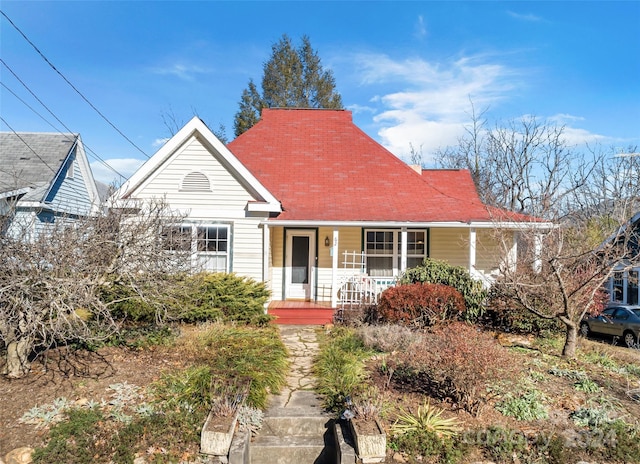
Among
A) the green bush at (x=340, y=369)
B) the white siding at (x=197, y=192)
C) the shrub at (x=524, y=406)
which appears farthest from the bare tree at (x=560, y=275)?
the white siding at (x=197, y=192)

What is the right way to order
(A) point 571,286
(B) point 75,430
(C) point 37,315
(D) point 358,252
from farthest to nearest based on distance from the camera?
(D) point 358,252
(A) point 571,286
(C) point 37,315
(B) point 75,430

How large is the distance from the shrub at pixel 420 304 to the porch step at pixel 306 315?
2.14m

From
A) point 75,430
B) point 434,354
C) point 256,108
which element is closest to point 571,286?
point 434,354

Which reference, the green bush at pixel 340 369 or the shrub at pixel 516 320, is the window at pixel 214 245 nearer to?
the green bush at pixel 340 369

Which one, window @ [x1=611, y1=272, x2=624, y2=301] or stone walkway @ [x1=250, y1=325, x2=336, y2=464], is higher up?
window @ [x1=611, y1=272, x2=624, y2=301]

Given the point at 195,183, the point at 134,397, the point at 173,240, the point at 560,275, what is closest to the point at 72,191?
the point at 195,183

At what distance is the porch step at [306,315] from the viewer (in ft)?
39.3

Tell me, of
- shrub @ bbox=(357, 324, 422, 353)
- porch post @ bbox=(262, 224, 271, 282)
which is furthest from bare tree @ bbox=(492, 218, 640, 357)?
porch post @ bbox=(262, 224, 271, 282)

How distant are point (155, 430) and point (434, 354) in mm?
3555

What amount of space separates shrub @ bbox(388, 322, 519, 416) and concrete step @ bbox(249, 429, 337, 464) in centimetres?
164

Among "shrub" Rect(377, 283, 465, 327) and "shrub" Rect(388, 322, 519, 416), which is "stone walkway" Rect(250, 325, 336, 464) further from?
"shrub" Rect(377, 283, 465, 327)

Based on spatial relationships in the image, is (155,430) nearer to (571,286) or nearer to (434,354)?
(434,354)

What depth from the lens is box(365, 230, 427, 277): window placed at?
13836 mm

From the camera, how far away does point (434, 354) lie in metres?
5.85
